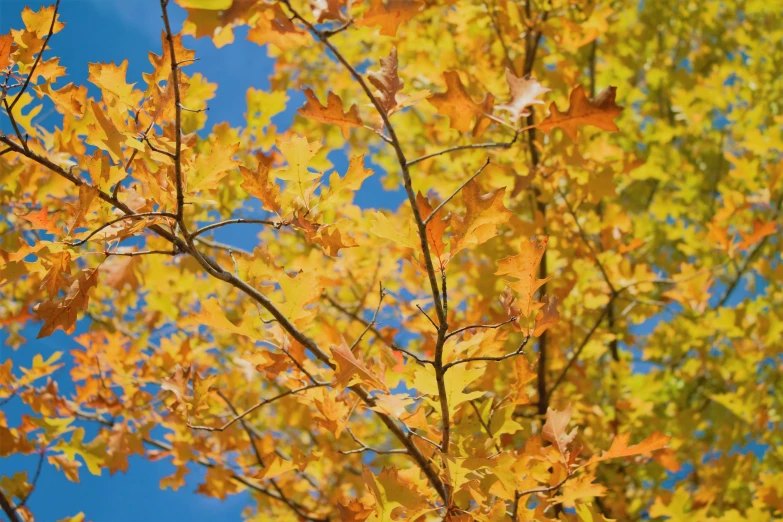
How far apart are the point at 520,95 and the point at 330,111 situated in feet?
1.10

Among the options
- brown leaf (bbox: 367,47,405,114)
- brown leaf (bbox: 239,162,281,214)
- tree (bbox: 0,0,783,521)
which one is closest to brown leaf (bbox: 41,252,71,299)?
tree (bbox: 0,0,783,521)

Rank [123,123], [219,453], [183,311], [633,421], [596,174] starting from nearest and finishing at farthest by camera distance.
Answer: [123,123]
[596,174]
[219,453]
[633,421]
[183,311]

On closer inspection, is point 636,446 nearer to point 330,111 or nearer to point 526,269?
point 526,269

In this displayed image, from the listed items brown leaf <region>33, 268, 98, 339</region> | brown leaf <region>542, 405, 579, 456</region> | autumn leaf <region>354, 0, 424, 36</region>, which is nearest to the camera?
autumn leaf <region>354, 0, 424, 36</region>

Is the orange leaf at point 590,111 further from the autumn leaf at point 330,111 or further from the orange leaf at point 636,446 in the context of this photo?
the orange leaf at point 636,446

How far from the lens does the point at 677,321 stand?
305cm

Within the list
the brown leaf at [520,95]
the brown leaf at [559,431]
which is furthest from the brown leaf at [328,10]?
the brown leaf at [559,431]

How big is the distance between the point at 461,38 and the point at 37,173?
5.23ft

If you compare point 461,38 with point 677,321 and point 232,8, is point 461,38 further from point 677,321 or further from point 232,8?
point 677,321

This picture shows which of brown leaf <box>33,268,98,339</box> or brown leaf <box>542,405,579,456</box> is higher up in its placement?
brown leaf <box>33,268,98,339</box>

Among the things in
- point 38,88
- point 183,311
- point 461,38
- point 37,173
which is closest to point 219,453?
point 183,311

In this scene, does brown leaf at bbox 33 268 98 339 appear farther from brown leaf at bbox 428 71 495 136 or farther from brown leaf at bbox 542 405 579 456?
brown leaf at bbox 542 405 579 456

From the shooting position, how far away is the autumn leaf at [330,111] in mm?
867

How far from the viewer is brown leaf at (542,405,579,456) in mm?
1073
